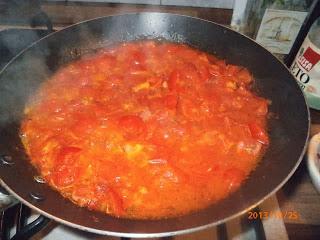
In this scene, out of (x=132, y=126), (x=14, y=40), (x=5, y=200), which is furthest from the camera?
(x=14, y=40)

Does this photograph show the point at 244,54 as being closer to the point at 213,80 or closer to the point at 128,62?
the point at 213,80

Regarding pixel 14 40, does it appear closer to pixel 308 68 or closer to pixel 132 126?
pixel 132 126

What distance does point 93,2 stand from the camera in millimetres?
2219

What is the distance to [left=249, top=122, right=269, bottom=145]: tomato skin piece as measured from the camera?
4.78ft

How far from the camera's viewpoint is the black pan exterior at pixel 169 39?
113 centimetres

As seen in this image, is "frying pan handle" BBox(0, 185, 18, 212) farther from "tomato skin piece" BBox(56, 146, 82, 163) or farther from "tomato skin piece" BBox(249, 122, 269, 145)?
"tomato skin piece" BBox(249, 122, 269, 145)

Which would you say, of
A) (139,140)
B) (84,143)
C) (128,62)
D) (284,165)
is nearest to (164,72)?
(128,62)

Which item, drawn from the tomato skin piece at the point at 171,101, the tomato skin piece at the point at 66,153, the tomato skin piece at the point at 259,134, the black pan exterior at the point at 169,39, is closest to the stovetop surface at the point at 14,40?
the black pan exterior at the point at 169,39

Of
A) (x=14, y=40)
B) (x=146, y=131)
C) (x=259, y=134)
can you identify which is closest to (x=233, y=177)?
(x=259, y=134)

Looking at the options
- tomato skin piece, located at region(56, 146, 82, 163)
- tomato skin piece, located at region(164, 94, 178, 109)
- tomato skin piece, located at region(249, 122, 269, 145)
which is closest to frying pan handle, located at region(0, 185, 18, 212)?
tomato skin piece, located at region(56, 146, 82, 163)

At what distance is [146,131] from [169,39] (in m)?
0.74

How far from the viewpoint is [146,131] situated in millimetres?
1456

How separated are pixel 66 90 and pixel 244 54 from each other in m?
1.00

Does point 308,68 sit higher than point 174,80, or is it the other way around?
point 308,68
